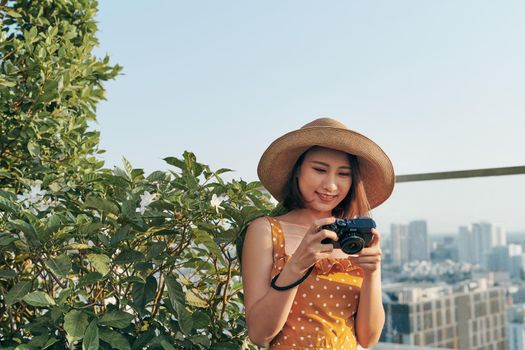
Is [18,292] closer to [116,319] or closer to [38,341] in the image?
[38,341]

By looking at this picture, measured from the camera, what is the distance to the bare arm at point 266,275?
149cm

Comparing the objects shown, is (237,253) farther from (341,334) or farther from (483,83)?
(483,83)

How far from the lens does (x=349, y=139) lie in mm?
1705

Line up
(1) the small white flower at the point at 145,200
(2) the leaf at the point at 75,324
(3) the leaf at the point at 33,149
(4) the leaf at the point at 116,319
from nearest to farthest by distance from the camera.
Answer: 1. (2) the leaf at the point at 75,324
2. (4) the leaf at the point at 116,319
3. (1) the small white flower at the point at 145,200
4. (3) the leaf at the point at 33,149

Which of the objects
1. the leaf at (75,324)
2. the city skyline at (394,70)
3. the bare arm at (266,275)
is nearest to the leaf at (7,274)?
the leaf at (75,324)

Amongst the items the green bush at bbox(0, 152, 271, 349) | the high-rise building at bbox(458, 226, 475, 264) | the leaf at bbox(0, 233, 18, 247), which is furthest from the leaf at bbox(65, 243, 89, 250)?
the high-rise building at bbox(458, 226, 475, 264)

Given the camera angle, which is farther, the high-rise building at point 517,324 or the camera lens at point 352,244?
the high-rise building at point 517,324

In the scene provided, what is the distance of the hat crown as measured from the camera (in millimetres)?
1745

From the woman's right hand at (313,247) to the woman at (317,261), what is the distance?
63 mm

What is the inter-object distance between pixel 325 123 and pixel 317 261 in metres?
0.36

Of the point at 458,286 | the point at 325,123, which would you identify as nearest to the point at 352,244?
the point at 325,123

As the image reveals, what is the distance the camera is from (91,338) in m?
1.59

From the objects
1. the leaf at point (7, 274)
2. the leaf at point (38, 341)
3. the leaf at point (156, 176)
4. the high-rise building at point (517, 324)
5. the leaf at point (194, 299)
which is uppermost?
the leaf at point (156, 176)

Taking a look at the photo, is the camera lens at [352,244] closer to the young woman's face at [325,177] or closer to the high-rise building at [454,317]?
the young woman's face at [325,177]
